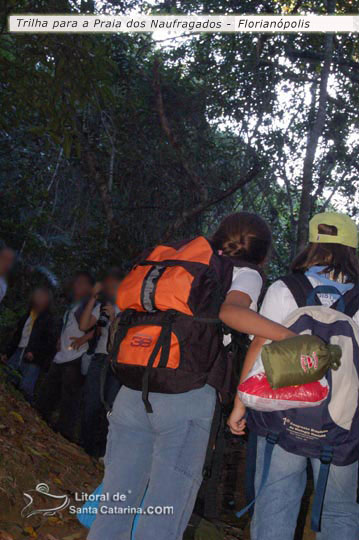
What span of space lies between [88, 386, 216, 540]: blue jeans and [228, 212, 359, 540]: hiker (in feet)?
1.10

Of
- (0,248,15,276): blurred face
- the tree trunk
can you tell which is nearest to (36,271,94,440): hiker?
(0,248,15,276): blurred face

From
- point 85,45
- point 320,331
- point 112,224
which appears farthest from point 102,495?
point 112,224

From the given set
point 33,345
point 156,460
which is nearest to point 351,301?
point 156,460

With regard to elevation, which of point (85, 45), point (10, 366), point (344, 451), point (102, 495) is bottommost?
point (10, 366)

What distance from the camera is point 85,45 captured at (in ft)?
19.5

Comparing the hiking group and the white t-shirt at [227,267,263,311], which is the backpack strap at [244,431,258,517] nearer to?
the hiking group

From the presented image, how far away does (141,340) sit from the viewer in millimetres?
2441

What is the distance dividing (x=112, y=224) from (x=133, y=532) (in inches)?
368

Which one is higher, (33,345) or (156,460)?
(156,460)

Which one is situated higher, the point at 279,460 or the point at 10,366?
the point at 279,460

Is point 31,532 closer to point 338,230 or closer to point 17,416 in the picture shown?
point 17,416

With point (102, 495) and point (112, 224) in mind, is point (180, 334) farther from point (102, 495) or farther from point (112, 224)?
point (112, 224)

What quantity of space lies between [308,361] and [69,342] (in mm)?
4769

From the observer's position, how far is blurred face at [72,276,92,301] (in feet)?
22.3
